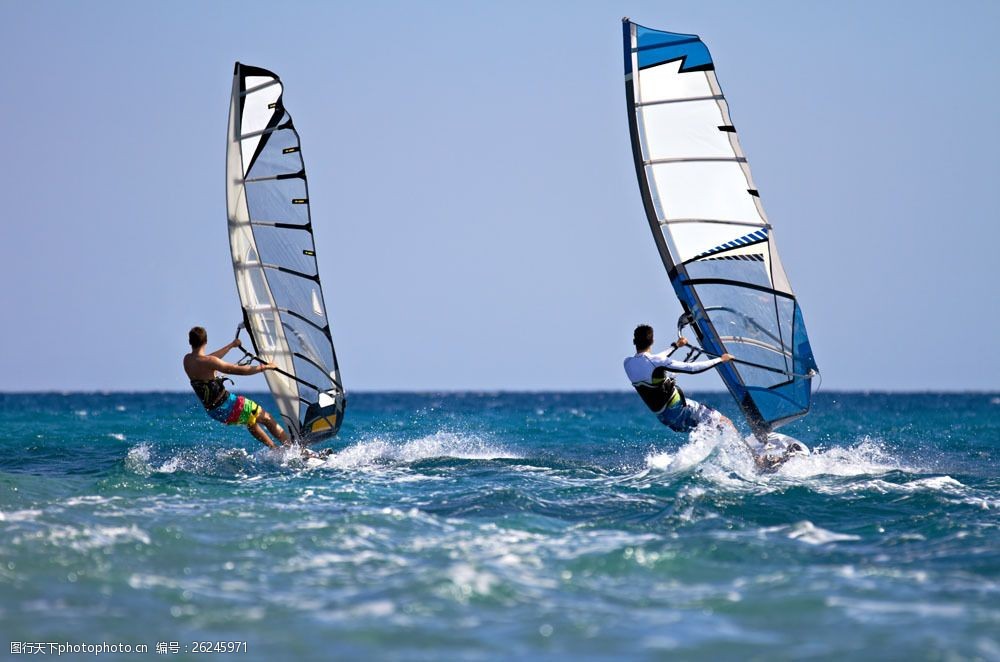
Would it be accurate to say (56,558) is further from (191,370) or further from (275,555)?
(191,370)

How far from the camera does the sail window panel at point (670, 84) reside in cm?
925

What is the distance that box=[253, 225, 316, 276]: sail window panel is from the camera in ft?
32.5

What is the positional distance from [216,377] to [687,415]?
14.3 feet

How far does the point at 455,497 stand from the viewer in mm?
8297

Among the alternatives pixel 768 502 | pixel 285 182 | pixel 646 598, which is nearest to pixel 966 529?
pixel 768 502

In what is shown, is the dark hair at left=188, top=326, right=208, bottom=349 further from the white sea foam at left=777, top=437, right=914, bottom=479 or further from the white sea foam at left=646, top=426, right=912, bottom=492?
the white sea foam at left=777, top=437, right=914, bottom=479

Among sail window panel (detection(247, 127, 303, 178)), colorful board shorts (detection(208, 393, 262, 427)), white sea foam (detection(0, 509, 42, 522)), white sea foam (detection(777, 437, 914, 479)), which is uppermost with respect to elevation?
sail window panel (detection(247, 127, 303, 178))

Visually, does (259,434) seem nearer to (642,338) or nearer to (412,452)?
(412,452)

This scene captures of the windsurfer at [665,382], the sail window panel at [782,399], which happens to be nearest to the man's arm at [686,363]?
the windsurfer at [665,382]

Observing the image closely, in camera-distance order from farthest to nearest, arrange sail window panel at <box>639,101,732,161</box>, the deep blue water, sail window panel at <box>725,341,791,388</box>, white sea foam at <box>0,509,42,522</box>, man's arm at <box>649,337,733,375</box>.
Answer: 1. sail window panel at <box>725,341,791,388</box>
2. sail window panel at <box>639,101,732,161</box>
3. man's arm at <box>649,337,733,375</box>
4. white sea foam at <box>0,509,42,522</box>
5. the deep blue water

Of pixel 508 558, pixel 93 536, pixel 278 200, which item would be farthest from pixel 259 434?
pixel 508 558

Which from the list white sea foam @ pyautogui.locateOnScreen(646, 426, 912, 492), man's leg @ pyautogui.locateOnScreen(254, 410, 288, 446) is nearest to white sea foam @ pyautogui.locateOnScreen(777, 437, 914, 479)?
white sea foam @ pyautogui.locateOnScreen(646, 426, 912, 492)

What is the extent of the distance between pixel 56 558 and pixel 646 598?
3157mm

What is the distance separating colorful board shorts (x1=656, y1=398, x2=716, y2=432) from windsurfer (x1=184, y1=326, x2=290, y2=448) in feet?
12.2
